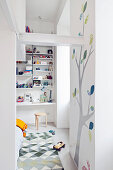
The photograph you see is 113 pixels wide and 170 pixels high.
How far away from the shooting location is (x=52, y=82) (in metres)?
4.50

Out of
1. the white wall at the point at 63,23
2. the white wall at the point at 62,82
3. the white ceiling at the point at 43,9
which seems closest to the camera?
the white ceiling at the point at 43,9

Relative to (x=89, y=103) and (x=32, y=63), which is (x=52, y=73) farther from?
(x=89, y=103)

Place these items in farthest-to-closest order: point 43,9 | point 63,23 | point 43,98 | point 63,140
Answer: point 43,98, point 63,23, point 43,9, point 63,140

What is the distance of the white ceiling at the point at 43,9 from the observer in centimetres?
340

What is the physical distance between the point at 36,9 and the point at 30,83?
81.3 inches

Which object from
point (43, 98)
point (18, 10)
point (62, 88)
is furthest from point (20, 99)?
point (18, 10)

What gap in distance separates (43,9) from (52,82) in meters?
2.06

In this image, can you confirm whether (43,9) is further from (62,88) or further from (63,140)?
(63,140)

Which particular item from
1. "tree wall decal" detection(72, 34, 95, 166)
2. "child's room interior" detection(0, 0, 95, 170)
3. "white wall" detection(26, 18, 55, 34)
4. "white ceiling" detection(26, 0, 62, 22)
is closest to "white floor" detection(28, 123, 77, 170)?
"child's room interior" detection(0, 0, 95, 170)
